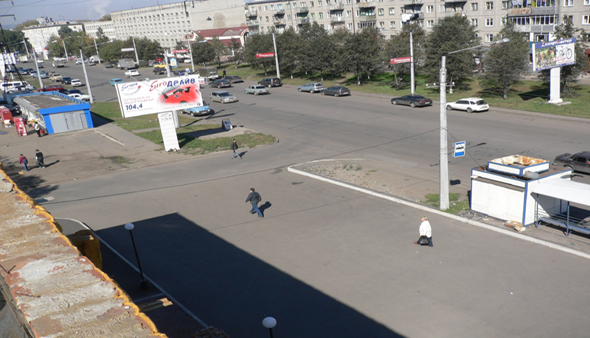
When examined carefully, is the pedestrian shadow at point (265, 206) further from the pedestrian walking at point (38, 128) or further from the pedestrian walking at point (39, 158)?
the pedestrian walking at point (38, 128)

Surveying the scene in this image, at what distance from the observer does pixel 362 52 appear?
180 feet

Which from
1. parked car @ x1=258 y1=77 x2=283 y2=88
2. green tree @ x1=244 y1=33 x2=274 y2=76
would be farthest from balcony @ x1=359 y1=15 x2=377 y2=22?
parked car @ x1=258 y1=77 x2=283 y2=88

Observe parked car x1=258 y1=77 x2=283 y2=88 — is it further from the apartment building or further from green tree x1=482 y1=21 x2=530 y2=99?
green tree x1=482 y1=21 x2=530 y2=99

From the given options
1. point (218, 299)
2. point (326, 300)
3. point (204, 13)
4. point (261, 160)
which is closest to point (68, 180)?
point (261, 160)

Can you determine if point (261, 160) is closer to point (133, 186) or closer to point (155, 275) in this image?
point (133, 186)

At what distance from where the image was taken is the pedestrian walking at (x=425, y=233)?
14922 millimetres

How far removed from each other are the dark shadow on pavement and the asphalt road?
0.05m

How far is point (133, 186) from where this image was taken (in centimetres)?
2475

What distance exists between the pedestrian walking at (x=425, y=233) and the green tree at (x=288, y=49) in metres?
53.5

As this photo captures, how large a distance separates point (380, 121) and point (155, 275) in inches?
1007

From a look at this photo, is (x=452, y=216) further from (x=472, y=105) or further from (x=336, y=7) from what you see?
(x=336, y=7)

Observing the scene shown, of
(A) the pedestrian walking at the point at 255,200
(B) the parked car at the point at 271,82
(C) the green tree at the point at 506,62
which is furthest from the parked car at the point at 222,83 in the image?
(A) the pedestrian walking at the point at 255,200

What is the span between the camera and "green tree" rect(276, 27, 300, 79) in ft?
222

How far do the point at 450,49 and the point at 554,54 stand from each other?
9892 mm
